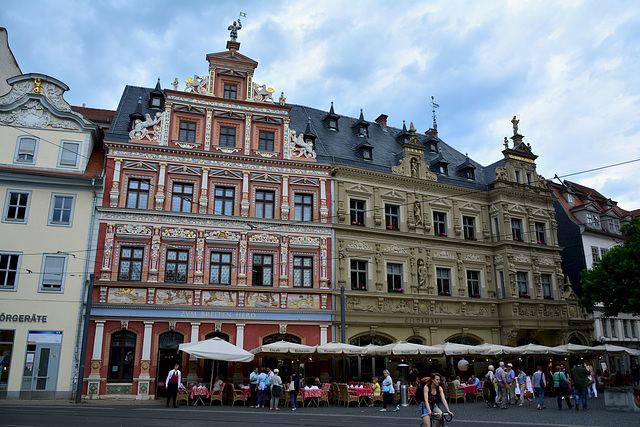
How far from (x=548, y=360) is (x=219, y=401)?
70.1 ft

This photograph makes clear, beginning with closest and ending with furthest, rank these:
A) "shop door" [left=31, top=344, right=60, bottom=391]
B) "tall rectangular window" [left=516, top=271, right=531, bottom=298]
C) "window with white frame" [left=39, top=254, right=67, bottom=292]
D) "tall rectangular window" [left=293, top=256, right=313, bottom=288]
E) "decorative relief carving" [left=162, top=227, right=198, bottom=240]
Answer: "shop door" [left=31, top=344, right=60, bottom=391] < "window with white frame" [left=39, top=254, right=67, bottom=292] < "decorative relief carving" [left=162, top=227, right=198, bottom=240] < "tall rectangular window" [left=293, top=256, right=313, bottom=288] < "tall rectangular window" [left=516, top=271, right=531, bottom=298]

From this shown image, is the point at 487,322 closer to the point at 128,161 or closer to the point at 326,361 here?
the point at 326,361

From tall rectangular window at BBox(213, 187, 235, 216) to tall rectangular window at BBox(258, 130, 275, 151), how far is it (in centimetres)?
322

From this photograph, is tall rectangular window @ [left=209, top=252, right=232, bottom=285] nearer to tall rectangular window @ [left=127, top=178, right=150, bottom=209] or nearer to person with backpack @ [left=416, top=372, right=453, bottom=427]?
tall rectangular window @ [left=127, top=178, right=150, bottom=209]

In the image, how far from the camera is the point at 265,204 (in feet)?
93.4

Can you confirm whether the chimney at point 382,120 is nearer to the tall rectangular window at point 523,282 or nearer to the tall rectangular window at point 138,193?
the tall rectangular window at point 523,282

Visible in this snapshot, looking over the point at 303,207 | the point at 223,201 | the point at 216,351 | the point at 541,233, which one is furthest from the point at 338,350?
the point at 541,233

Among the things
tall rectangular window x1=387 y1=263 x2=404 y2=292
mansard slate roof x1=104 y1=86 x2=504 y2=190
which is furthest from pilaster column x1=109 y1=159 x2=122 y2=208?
tall rectangular window x1=387 y1=263 x2=404 y2=292

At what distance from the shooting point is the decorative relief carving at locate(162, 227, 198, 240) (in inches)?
1032

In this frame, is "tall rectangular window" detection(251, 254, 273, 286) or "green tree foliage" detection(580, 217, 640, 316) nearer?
"tall rectangular window" detection(251, 254, 273, 286)

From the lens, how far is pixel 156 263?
2572cm

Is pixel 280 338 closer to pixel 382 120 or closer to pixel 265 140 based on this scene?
pixel 265 140

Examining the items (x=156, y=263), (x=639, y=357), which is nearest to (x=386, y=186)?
(x=156, y=263)

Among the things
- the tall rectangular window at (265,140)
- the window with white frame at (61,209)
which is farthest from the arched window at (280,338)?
the window with white frame at (61,209)
